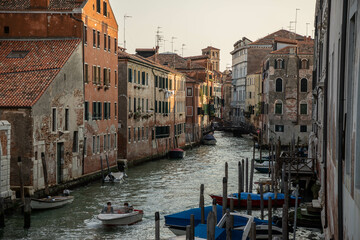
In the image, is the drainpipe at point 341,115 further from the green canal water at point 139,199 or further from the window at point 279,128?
the window at point 279,128

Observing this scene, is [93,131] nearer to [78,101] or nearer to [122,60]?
[78,101]

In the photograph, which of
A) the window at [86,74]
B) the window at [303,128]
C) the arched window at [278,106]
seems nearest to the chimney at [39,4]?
the window at [86,74]

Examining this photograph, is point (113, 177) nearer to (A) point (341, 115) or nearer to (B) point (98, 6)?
(B) point (98, 6)

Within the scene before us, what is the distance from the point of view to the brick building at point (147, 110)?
3219 cm

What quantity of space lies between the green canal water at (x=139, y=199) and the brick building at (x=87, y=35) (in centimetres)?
222

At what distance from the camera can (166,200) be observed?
70.8 feet

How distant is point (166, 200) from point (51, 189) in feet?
13.9

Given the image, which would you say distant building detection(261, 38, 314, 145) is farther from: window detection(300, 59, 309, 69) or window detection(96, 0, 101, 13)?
window detection(96, 0, 101, 13)

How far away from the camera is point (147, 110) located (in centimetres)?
3681

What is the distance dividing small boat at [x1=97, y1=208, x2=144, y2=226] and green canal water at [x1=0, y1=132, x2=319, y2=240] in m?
0.15

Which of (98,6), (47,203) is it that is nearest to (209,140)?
(98,6)

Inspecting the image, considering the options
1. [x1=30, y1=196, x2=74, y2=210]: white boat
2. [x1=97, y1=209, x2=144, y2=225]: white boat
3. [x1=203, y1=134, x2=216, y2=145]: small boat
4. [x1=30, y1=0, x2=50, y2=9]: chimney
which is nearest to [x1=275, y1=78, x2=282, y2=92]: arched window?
[x1=203, y1=134, x2=216, y2=145]: small boat

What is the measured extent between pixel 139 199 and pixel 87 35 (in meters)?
7.88

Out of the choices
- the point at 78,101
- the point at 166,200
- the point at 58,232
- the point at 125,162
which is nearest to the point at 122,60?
the point at 125,162
